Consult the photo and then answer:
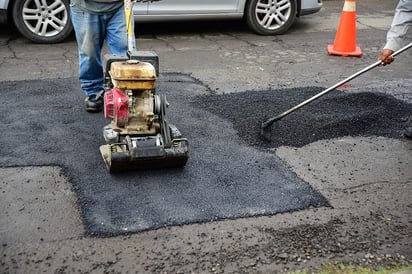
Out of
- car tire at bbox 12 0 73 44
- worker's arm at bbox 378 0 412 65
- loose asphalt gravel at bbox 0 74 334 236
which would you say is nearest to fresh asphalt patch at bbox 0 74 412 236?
loose asphalt gravel at bbox 0 74 334 236

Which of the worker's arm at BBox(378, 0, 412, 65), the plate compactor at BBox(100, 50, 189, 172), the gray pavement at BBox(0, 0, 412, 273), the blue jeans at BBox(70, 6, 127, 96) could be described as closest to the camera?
the gray pavement at BBox(0, 0, 412, 273)

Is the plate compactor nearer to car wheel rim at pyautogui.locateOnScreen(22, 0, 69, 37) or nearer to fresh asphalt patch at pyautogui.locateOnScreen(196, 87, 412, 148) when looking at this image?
fresh asphalt patch at pyautogui.locateOnScreen(196, 87, 412, 148)

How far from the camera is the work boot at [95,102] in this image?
524 cm

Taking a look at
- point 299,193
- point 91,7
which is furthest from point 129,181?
point 91,7

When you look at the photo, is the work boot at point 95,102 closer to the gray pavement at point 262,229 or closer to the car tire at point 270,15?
the gray pavement at point 262,229

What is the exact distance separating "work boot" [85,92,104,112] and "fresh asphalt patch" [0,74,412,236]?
9 cm

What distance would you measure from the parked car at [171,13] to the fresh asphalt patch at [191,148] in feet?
5.65

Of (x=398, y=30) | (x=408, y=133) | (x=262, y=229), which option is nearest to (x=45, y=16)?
(x=398, y=30)

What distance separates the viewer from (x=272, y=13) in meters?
8.66

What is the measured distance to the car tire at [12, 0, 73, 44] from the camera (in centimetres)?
753

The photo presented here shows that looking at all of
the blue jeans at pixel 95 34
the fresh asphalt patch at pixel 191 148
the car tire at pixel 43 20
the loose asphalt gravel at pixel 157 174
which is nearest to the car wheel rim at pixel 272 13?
the fresh asphalt patch at pixel 191 148

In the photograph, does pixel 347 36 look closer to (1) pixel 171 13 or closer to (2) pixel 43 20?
(1) pixel 171 13

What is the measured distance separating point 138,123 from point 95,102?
1.31 metres

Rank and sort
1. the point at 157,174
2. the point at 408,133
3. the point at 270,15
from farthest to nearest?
1. the point at 270,15
2. the point at 408,133
3. the point at 157,174
